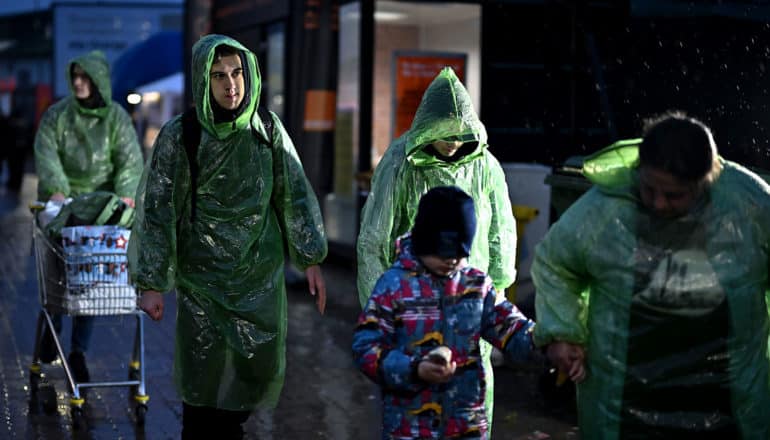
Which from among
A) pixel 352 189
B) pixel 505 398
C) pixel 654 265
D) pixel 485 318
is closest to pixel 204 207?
pixel 485 318

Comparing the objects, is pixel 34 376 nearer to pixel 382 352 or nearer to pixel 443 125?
pixel 443 125

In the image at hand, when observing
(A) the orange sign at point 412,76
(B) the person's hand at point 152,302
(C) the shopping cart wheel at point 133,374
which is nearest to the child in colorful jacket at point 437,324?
(B) the person's hand at point 152,302

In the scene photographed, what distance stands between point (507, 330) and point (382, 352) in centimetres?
40

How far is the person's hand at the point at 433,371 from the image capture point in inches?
129

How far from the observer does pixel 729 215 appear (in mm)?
3350

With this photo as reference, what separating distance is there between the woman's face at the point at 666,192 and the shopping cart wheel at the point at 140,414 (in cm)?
387

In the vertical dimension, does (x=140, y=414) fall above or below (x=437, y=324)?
below

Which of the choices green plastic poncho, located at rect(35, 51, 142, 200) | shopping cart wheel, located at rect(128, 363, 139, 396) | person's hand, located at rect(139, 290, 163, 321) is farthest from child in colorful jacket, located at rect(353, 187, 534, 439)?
green plastic poncho, located at rect(35, 51, 142, 200)

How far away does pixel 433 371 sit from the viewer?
327 centimetres

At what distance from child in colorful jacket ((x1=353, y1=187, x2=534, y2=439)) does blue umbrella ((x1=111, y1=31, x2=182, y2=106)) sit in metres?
18.9

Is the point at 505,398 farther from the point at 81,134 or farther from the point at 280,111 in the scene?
the point at 280,111

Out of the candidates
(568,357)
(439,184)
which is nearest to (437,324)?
(568,357)

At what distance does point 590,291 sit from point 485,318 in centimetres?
32

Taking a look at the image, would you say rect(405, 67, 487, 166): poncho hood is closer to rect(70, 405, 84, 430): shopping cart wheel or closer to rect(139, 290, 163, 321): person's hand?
rect(139, 290, 163, 321): person's hand
